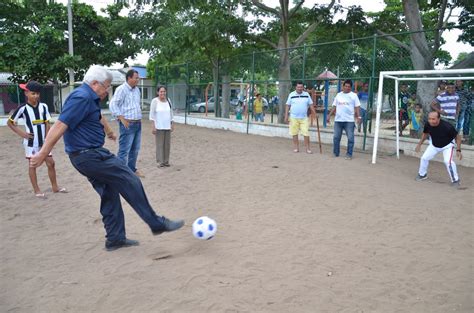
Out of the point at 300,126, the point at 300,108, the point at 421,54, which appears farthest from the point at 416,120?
the point at 300,108

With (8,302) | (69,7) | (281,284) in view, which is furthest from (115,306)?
(69,7)

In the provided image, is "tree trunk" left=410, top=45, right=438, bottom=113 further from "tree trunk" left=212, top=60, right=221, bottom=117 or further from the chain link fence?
"tree trunk" left=212, top=60, right=221, bottom=117

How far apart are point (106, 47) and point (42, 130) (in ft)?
63.2

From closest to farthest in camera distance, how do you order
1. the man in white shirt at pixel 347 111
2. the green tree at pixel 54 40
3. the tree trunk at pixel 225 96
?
the man in white shirt at pixel 347 111
the tree trunk at pixel 225 96
the green tree at pixel 54 40

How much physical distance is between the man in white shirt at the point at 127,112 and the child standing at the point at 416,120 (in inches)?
293

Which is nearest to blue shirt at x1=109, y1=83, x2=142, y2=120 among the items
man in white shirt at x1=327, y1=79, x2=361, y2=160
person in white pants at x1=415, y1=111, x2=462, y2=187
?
man in white shirt at x1=327, y1=79, x2=361, y2=160

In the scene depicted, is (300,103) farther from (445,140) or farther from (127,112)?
(127,112)

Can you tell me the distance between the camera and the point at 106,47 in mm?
24094

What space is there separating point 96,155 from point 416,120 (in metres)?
9.95

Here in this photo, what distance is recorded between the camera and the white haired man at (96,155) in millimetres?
3830

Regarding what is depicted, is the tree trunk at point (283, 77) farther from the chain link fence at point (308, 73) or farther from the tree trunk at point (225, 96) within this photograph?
the tree trunk at point (225, 96)

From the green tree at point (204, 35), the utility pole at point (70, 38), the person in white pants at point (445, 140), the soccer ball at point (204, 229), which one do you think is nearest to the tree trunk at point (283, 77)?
the green tree at point (204, 35)

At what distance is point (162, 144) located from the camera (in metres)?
8.63

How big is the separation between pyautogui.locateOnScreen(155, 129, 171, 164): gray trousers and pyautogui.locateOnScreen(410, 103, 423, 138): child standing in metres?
6.57
